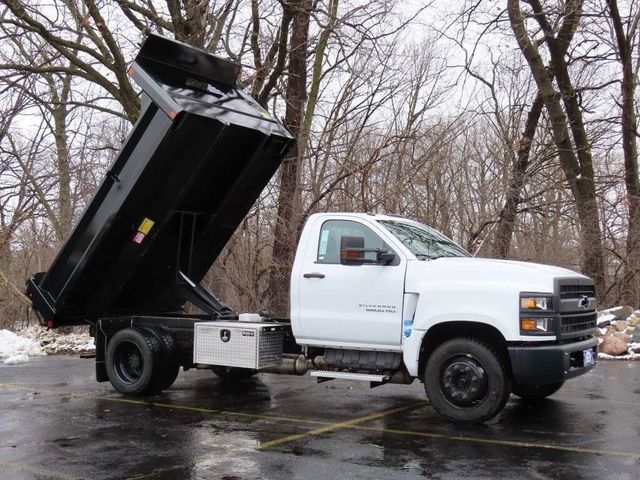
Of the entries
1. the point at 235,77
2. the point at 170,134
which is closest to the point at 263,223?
the point at 235,77

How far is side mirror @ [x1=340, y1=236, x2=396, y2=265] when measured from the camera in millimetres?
7566

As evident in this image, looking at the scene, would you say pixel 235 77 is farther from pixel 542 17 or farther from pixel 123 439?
pixel 542 17

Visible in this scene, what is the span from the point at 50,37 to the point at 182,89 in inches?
366

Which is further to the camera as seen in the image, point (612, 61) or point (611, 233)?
point (612, 61)

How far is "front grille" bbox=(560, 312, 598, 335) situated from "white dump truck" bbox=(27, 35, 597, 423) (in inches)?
1.0

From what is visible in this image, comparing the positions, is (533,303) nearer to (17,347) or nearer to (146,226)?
(146,226)

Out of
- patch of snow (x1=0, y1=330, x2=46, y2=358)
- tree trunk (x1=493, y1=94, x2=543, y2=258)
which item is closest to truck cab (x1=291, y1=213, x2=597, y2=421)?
tree trunk (x1=493, y1=94, x2=543, y2=258)

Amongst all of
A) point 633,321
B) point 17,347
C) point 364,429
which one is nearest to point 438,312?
point 364,429

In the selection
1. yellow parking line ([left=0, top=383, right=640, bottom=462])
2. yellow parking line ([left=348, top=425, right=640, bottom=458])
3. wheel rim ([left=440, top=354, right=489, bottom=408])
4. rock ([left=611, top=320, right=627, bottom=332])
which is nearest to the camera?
yellow parking line ([left=348, top=425, right=640, bottom=458])

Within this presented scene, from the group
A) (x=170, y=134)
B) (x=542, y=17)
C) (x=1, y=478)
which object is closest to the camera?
(x=1, y=478)

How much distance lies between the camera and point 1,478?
18.1 feet

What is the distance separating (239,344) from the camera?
8.44 metres

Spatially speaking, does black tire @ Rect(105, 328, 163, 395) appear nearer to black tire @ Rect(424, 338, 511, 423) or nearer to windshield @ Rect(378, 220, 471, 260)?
windshield @ Rect(378, 220, 471, 260)

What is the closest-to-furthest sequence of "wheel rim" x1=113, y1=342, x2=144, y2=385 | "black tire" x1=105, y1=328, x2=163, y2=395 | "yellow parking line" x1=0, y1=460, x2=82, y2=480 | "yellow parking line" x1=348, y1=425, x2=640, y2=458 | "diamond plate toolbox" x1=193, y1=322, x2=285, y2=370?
"yellow parking line" x1=0, y1=460, x2=82, y2=480, "yellow parking line" x1=348, y1=425, x2=640, y2=458, "diamond plate toolbox" x1=193, y1=322, x2=285, y2=370, "black tire" x1=105, y1=328, x2=163, y2=395, "wheel rim" x1=113, y1=342, x2=144, y2=385
